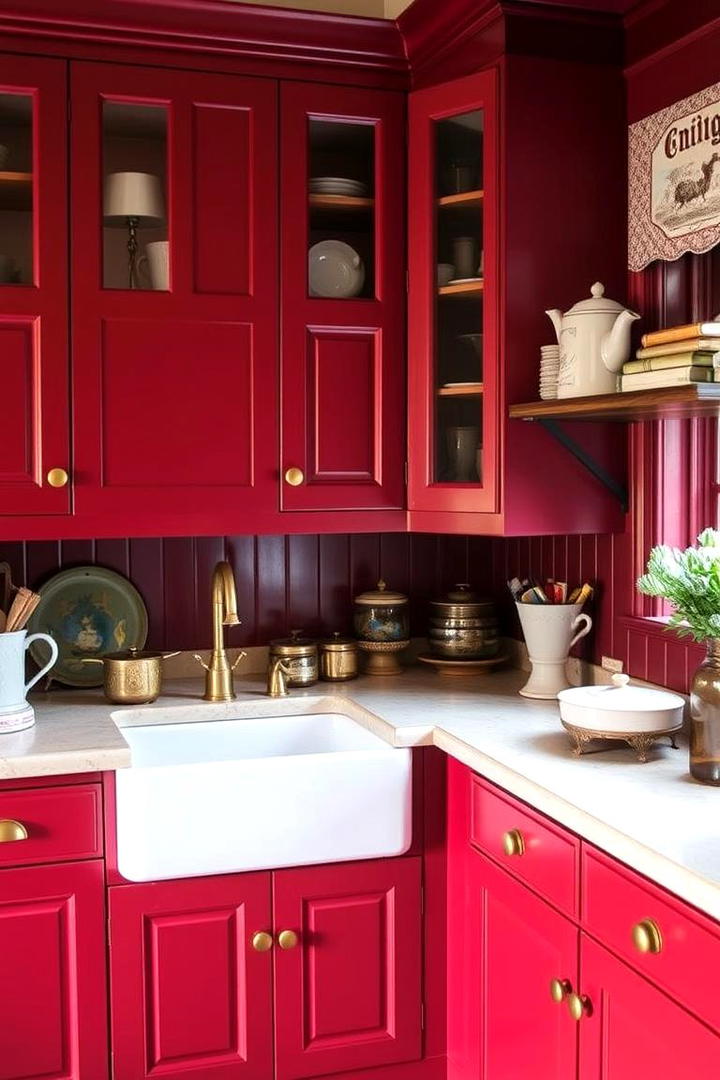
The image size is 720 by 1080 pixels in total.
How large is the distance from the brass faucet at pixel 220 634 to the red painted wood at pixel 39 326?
1.48 feet

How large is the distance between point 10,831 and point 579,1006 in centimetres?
108

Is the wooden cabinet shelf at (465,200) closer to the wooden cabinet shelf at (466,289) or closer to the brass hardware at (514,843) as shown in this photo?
the wooden cabinet shelf at (466,289)

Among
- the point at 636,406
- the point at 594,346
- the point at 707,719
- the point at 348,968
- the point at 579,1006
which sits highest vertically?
the point at 594,346

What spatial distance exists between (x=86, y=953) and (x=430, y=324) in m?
1.52

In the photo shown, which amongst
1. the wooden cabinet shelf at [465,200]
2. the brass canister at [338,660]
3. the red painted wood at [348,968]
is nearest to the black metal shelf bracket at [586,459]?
the wooden cabinet shelf at [465,200]

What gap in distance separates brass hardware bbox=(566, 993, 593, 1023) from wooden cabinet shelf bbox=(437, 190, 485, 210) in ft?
5.26

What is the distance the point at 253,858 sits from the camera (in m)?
2.37

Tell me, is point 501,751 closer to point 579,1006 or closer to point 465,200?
point 579,1006

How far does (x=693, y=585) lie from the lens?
193 cm

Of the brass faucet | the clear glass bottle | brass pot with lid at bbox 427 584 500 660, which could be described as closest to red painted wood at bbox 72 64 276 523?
the brass faucet

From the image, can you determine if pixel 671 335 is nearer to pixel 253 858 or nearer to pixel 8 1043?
pixel 253 858

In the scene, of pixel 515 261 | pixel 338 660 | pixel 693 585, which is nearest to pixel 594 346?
pixel 515 261

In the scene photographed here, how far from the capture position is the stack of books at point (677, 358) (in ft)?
6.47

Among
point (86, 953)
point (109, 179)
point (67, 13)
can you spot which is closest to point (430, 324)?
point (109, 179)
